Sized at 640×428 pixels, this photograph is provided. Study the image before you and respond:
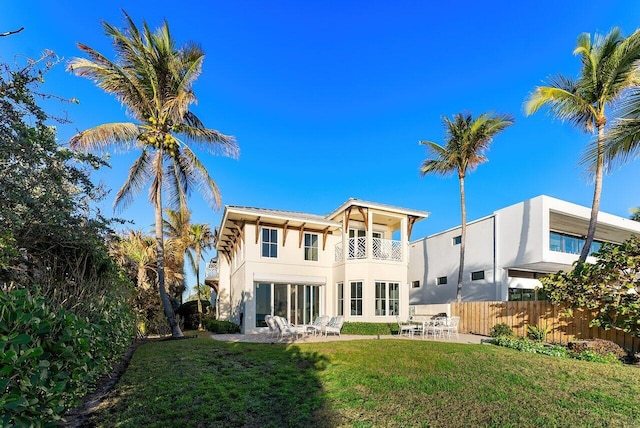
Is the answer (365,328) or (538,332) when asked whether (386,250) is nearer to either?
(365,328)

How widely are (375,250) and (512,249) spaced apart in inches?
389

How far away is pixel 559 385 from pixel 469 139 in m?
16.0

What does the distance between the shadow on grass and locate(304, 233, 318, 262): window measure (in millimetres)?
9749

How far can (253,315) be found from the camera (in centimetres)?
1652

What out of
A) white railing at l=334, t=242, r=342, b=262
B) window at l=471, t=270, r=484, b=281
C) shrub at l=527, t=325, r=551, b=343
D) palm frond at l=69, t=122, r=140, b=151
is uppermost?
palm frond at l=69, t=122, r=140, b=151

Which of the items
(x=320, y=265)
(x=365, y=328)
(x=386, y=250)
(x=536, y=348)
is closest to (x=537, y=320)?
(x=536, y=348)

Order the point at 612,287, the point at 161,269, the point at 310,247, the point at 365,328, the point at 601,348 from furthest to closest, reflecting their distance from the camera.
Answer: the point at 310,247, the point at 365,328, the point at 161,269, the point at 612,287, the point at 601,348

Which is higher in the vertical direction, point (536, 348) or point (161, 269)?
point (161, 269)

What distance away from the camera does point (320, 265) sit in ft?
61.8

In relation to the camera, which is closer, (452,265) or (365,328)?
(365,328)

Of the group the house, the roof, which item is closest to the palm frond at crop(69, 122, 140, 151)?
the house

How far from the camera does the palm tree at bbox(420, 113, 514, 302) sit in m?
19.4

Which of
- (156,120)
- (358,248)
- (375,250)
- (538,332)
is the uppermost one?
(156,120)

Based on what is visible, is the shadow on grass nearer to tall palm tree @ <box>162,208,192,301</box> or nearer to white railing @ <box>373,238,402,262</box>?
white railing @ <box>373,238,402,262</box>
